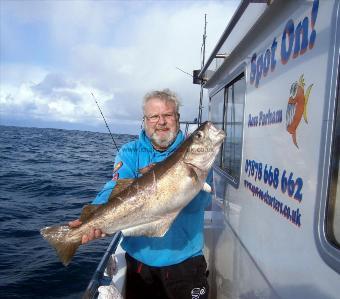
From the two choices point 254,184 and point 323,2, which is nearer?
point 323,2

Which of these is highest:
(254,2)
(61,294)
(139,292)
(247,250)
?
(254,2)

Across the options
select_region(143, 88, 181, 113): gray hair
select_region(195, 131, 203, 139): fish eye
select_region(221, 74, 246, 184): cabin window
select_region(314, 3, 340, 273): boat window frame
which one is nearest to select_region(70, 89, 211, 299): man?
select_region(143, 88, 181, 113): gray hair

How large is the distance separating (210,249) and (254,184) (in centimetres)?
237

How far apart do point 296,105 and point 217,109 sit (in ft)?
10.9

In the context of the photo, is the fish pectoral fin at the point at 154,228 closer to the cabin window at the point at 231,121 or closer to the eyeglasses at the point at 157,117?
the cabin window at the point at 231,121

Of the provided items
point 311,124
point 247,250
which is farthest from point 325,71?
point 247,250

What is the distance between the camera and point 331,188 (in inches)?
68.2

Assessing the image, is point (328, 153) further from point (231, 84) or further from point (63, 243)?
point (231, 84)

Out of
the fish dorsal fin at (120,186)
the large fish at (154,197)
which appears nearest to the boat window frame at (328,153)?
the large fish at (154,197)

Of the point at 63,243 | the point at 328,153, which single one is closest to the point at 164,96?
the point at 63,243

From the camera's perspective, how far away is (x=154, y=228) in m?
3.09

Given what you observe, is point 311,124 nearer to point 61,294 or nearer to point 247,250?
point 247,250

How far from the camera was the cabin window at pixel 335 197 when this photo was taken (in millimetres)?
1695

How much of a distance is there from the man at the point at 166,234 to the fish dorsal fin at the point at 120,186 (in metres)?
0.21
